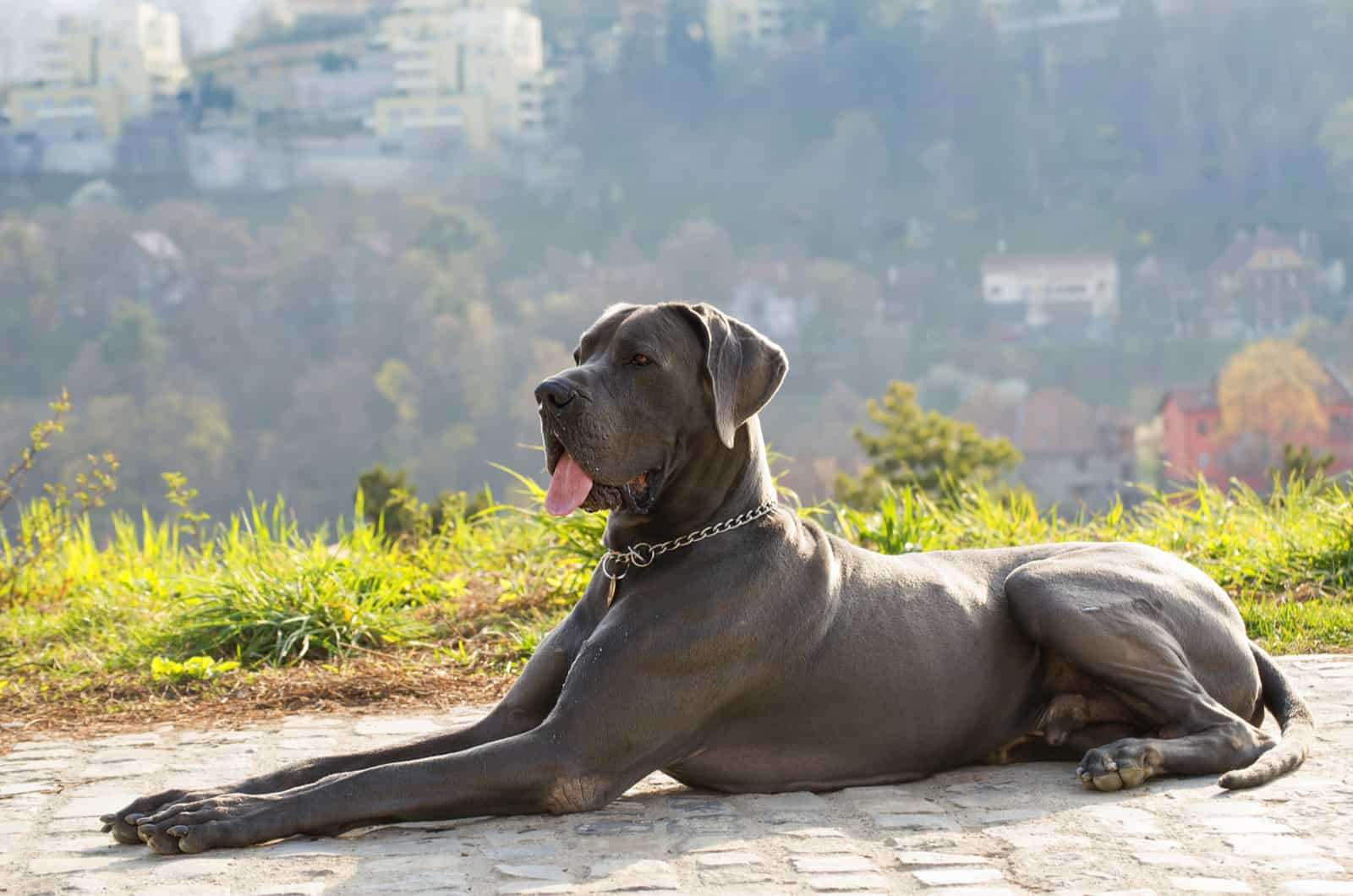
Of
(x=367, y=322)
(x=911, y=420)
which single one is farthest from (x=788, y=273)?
(x=911, y=420)

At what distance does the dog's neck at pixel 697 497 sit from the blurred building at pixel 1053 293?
79.2 meters

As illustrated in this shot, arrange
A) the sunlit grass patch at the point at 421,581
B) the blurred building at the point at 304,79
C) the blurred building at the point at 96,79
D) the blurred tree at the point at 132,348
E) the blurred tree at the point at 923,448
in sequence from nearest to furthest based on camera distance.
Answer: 1. the sunlit grass patch at the point at 421,581
2. the blurred tree at the point at 923,448
3. the blurred tree at the point at 132,348
4. the blurred building at the point at 96,79
5. the blurred building at the point at 304,79

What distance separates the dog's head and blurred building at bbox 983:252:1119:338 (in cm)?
7929

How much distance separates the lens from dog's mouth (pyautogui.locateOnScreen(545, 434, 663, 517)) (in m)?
3.58

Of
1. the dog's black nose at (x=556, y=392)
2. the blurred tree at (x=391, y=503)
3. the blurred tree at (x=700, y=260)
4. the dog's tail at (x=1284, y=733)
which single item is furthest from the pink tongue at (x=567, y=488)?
the blurred tree at (x=700, y=260)

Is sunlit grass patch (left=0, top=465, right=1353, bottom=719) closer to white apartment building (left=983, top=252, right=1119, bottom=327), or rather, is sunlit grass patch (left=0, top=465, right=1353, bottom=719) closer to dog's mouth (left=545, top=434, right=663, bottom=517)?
dog's mouth (left=545, top=434, right=663, bottom=517)

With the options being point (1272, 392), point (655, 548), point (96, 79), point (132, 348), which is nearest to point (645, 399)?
point (655, 548)

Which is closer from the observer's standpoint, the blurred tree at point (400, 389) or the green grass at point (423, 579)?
the green grass at point (423, 579)

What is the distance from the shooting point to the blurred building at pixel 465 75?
99.2m

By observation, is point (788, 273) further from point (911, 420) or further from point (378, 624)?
point (378, 624)

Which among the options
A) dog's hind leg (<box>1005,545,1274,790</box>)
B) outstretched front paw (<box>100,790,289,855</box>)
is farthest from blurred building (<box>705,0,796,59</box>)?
outstretched front paw (<box>100,790,289,855</box>)

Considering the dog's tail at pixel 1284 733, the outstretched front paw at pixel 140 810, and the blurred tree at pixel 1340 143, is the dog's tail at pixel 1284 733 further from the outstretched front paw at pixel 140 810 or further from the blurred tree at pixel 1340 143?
the blurred tree at pixel 1340 143

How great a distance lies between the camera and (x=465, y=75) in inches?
3989

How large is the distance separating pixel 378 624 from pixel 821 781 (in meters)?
3.23
